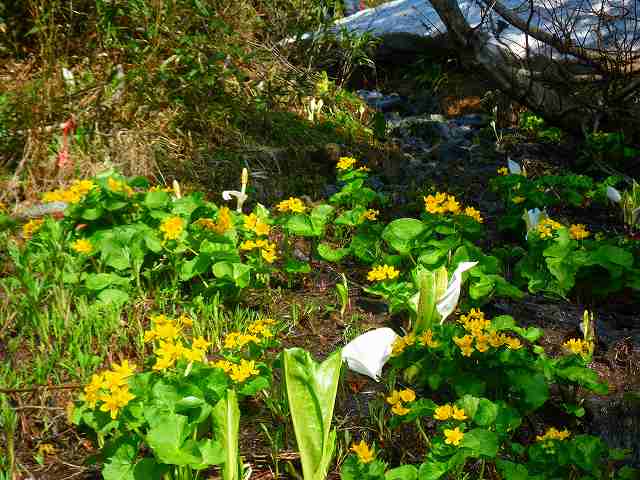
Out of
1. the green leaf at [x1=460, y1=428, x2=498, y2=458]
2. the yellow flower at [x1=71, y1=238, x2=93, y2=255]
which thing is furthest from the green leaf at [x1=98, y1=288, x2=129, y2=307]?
the green leaf at [x1=460, y1=428, x2=498, y2=458]

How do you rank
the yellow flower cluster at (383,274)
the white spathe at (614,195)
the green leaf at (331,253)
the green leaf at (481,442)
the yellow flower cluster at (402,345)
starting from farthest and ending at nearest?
the white spathe at (614,195)
the green leaf at (331,253)
the yellow flower cluster at (383,274)
the yellow flower cluster at (402,345)
the green leaf at (481,442)

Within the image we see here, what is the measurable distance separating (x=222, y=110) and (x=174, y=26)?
0.52 meters

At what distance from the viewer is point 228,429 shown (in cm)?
170

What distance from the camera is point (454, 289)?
2395 millimetres

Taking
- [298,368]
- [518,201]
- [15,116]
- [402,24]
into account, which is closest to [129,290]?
[298,368]

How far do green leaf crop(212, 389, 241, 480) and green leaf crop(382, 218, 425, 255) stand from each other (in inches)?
45.3

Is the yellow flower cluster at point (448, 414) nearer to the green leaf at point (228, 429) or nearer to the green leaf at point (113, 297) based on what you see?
the green leaf at point (228, 429)

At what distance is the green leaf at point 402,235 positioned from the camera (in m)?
2.71

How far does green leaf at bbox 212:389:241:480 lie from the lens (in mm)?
1704

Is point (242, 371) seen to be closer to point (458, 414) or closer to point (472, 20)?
point (458, 414)

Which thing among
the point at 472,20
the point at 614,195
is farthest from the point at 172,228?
the point at 472,20

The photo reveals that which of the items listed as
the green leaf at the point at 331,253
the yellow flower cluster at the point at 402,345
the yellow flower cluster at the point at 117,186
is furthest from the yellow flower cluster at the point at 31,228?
the yellow flower cluster at the point at 402,345

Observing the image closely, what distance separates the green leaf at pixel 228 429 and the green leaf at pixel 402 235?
1.15 m

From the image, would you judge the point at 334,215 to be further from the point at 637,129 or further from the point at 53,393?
the point at 637,129
